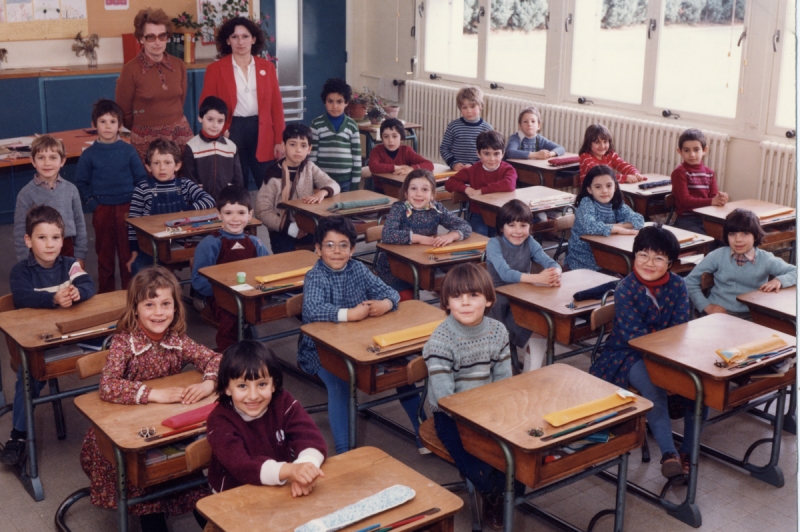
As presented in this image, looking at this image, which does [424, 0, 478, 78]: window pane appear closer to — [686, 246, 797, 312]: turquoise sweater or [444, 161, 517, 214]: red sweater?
[444, 161, 517, 214]: red sweater

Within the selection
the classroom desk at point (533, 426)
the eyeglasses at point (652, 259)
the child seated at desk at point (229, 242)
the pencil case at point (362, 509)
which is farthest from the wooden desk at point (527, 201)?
the pencil case at point (362, 509)

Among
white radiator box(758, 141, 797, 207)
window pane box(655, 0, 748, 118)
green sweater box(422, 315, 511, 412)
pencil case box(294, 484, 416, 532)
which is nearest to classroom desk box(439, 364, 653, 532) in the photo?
green sweater box(422, 315, 511, 412)

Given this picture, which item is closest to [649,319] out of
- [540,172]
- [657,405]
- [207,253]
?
[657,405]

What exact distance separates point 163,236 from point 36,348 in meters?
1.38

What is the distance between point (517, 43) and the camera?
26.4 feet

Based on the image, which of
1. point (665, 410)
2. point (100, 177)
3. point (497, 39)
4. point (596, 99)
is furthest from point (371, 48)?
point (665, 410)

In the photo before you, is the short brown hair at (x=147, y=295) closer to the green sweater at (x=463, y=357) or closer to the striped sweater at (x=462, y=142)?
the green sweater at (x=463, y=357)

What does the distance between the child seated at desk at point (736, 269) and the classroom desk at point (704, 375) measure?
0.58m

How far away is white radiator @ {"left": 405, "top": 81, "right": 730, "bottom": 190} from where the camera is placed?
6668mm

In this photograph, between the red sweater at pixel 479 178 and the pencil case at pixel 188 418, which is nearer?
the pencil case at pixel 188 418

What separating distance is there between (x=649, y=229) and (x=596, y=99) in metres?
4.15

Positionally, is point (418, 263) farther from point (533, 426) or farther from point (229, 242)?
point (533, 426)

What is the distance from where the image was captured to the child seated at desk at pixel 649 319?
3287mm

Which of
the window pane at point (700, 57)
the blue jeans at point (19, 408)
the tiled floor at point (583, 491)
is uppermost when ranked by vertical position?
the window pane at point (700, 57)
